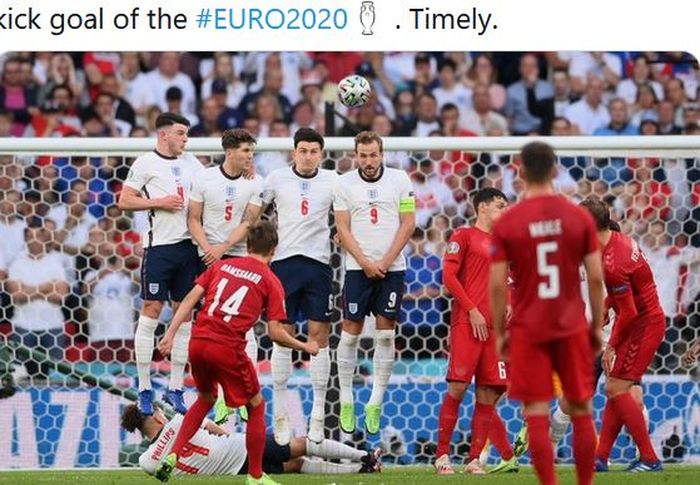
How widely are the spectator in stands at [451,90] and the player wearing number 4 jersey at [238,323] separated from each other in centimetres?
770

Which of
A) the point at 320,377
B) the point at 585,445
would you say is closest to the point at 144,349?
the point at 320,377

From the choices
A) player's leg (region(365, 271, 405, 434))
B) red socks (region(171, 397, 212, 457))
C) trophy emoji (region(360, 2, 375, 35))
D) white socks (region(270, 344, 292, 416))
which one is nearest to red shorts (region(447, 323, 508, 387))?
player's leg (region(365, 271, 405, 434))

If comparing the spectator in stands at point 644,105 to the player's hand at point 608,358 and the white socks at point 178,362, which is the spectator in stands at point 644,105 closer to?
the player's hand at point 608,358

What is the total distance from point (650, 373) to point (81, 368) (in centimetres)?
492

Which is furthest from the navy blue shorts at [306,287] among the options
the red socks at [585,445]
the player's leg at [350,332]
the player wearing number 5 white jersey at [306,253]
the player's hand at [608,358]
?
the red socks at [585,445]

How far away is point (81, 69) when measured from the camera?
17219 millimetres

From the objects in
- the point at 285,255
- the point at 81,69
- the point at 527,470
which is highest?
the point at 81,69

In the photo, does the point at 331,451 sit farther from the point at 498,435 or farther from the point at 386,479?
the point at 498,435

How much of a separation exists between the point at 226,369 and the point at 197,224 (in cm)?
246

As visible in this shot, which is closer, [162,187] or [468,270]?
[468,270]

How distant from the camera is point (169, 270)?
12.1 m

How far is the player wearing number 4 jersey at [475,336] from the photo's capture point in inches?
450

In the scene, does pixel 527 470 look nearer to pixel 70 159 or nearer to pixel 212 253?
pixel 212 253

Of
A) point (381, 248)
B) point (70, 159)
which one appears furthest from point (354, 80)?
point (70, 159)
